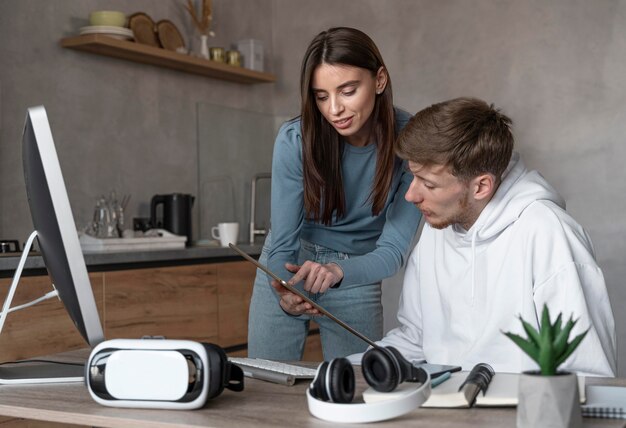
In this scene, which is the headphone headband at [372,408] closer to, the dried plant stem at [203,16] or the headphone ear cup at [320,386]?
the headphone ear cup at [320,386]

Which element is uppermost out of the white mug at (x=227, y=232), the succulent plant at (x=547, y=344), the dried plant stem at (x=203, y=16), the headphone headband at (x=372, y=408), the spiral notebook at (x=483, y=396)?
the dried plant stem at (x=203, y=16)

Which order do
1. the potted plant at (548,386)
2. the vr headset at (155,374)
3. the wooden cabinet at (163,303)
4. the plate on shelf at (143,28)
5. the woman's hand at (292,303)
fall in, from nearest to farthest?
the potted plant at (548,386)
the vr headset at (155,374)
the woman's hand at (292,303)
the wooden cabinet at (163,303)
the plate on shelf at (143,28)

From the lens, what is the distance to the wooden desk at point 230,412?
3.75 feet

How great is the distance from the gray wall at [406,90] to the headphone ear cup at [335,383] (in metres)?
2.69

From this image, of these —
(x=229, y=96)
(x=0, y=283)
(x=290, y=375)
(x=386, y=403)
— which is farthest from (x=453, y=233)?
(x=229, y=96)

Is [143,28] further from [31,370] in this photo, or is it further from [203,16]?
[31,370]

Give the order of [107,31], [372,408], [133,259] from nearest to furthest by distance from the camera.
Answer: [372,408], [133,259], [107,31]

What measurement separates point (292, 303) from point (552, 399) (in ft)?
3.68

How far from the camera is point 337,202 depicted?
2.29m

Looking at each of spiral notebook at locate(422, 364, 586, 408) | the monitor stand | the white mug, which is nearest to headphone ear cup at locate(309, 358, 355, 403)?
spiral notebook at locate(422, 364, 586, 408)

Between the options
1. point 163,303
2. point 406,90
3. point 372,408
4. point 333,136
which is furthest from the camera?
point 406,90

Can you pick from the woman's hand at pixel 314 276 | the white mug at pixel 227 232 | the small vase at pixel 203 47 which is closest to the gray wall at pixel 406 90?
the small vase at pixel 203 47

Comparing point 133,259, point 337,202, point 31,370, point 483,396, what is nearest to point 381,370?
point 483,396

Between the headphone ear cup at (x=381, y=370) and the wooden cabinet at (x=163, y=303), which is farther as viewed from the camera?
the wooden cabinet at (x=163, y=303)
